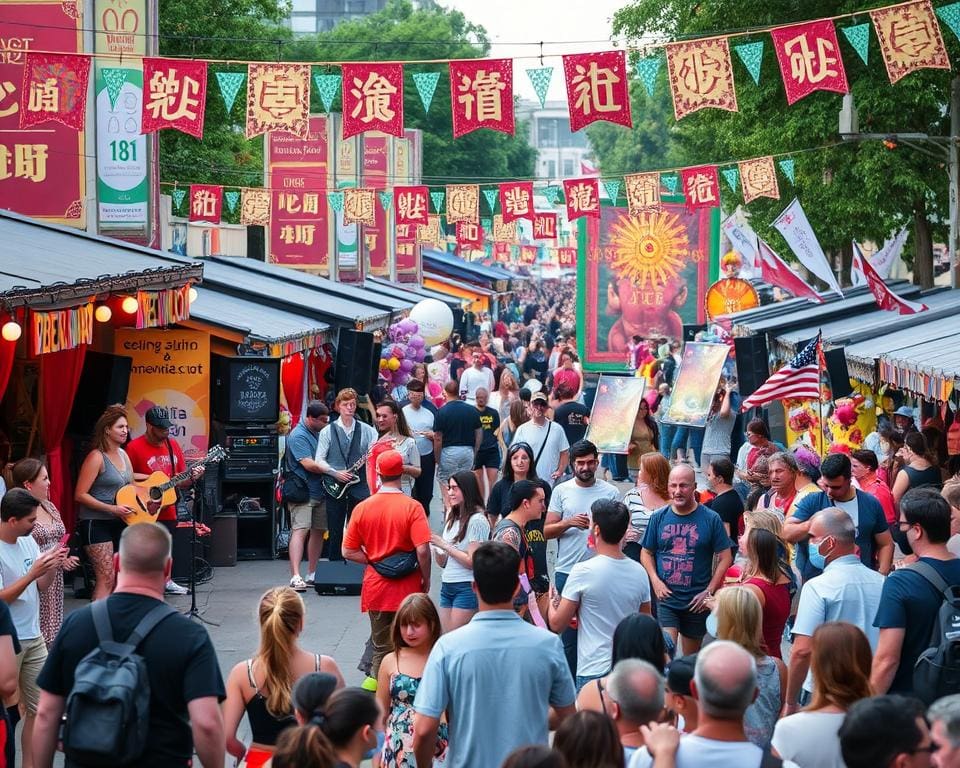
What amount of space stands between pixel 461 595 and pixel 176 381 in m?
6.40

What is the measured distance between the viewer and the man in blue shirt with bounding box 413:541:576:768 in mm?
5629

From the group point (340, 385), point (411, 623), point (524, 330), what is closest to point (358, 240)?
point (340, 385)

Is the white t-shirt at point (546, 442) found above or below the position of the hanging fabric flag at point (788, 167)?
below

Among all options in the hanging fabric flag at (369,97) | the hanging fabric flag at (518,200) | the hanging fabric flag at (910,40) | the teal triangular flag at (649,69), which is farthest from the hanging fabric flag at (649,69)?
the hanging fabric flag at (518,200)

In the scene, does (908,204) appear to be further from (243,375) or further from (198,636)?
(198,636)

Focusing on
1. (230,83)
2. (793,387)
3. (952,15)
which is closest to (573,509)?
(793,387)

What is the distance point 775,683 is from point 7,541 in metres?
3.76

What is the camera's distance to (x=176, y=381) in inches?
581

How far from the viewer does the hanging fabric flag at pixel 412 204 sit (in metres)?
29.0

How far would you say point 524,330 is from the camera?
4812cm

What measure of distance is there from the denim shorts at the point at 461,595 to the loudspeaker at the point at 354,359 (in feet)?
36.7

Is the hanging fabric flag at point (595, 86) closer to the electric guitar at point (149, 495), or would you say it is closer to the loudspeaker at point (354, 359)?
the loudspeaker at point (354, 359)

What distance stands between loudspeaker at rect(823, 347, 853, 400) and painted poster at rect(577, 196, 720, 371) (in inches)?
707

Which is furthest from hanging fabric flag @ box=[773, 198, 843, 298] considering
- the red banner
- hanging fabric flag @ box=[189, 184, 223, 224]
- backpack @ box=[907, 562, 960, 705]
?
backpack @ box=[907, 562, 960, 705]
